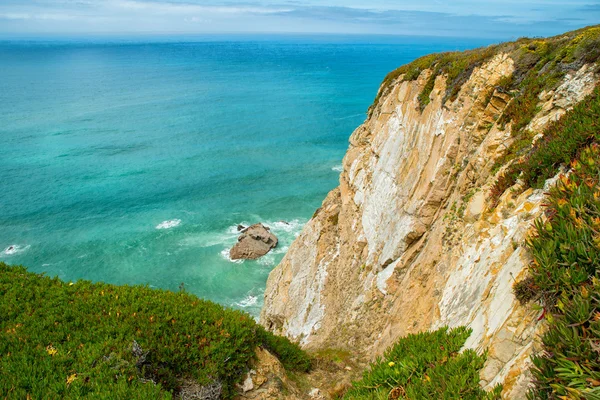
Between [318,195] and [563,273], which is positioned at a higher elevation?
[563,273]

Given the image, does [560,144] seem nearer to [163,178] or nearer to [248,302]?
[248,302]

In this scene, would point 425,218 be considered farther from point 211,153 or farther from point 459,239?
point 211,153

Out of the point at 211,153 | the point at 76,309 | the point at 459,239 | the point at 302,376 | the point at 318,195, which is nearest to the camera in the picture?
the point at 76,309

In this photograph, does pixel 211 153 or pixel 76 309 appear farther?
pixel 211 153

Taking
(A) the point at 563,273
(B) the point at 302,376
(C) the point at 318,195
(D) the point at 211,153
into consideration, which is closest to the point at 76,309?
(B) the point at 302,376

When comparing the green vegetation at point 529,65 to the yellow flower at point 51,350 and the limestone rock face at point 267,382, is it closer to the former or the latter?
the limestone rock face at point 267,382

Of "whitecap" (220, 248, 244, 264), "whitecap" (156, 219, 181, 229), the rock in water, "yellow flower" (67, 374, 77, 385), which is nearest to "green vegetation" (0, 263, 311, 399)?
"yellow flower" (67, 374, 77, 385)

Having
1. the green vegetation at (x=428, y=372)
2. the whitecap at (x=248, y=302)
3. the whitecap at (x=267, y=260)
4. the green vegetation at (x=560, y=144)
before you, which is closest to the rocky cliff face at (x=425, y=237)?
the green vegetation at (x=428, y=372)

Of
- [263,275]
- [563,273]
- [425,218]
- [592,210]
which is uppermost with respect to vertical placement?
[592,210]
